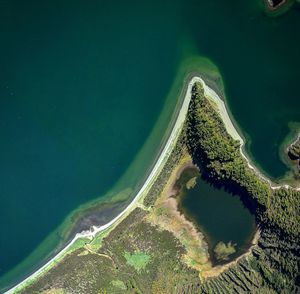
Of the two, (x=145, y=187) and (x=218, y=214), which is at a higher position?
(x=145, y=187)

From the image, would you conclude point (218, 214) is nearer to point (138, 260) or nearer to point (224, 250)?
point (224, 250)

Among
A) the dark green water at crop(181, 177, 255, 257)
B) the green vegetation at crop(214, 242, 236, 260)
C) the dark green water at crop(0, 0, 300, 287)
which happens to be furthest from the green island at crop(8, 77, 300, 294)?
→ the dark green water at crop(0, 0, 300, 287)

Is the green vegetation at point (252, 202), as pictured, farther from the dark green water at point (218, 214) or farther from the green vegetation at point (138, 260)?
the green vegetation at point (138, 260)

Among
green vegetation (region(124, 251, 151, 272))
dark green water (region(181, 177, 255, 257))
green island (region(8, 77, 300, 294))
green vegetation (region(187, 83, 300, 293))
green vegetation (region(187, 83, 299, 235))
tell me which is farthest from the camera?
green vegetation (region(124, 251, 151, 272))

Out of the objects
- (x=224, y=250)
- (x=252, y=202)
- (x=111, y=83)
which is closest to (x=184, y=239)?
(x=224, y=250)

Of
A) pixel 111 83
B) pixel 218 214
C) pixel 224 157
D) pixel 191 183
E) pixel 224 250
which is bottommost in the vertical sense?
pixel 224 250

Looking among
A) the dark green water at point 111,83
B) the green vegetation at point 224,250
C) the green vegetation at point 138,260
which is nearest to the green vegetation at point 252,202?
the green vegetation at point 224,250

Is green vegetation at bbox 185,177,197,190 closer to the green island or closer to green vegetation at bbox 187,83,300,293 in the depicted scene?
the green island
